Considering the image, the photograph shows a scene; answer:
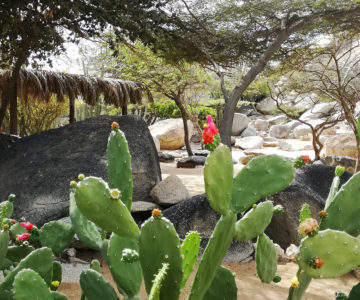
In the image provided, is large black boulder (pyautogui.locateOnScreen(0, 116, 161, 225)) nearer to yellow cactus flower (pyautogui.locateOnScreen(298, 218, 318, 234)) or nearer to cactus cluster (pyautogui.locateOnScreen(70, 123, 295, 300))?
cactus cluster (pyautogui.locateOnScreen(70, 123, 295, 300))

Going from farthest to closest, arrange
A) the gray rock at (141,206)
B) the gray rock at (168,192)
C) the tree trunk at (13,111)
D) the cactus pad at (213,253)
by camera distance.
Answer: the tree trunk at (13,111) < the gray rock at (168,192) < the gray rock at (141,206) < the cactus pad at (213,253)

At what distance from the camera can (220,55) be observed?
6.83m

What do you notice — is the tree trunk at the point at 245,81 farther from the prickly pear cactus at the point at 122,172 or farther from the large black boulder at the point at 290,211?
the prickly pear cactus at the point at 122,172

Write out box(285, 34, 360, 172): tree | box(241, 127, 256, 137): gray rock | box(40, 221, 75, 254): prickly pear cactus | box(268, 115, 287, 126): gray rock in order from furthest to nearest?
box(268, 115, 287, 126): gray rock → box(241, 127, 256, 137): gray rock → box(285, 34, 360, 172): tree → box(40, 221, 75, 254): prickly pear cactus

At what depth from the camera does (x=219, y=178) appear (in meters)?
0.82

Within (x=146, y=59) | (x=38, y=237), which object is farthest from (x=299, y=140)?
(x=38, y=237)

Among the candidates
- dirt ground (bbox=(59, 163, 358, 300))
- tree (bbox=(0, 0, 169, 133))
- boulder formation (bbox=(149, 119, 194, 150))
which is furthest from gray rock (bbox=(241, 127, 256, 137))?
dirt ground (bbox=(59, 163, 358, 300))

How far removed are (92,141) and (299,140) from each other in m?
15.2

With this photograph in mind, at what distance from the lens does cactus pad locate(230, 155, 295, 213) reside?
35.1 inches

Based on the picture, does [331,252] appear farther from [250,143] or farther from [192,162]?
[250,143]

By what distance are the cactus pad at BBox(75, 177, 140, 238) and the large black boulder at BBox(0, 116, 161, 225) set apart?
3158 mm

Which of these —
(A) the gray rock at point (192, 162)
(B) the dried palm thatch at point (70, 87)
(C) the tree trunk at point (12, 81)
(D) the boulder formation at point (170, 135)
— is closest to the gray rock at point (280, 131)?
(D) the boulder formation at point (170, 135)

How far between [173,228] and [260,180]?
0.83 ft

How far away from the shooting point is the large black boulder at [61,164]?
386cm
